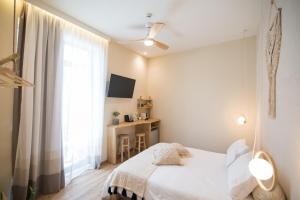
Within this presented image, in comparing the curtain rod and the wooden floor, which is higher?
the curtain rod

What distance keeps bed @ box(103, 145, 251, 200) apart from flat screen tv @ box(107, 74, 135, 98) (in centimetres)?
207

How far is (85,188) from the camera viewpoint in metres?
2.49

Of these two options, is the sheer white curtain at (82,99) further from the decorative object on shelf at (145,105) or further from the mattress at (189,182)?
the mattress at (189,182)

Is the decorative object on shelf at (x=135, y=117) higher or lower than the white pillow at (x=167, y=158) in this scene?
higher

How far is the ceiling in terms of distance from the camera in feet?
7.46

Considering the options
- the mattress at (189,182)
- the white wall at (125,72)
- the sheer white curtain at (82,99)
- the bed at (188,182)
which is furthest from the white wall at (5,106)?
the mattress at (189,182)

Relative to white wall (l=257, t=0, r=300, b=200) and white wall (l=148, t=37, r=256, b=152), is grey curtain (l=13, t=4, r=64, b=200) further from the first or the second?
white wall (l=148, t=37, r=256, b=152)

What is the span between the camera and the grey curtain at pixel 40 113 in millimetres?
2062

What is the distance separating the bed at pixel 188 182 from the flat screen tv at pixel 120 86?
207cm

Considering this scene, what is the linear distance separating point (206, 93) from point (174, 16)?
2136 mm

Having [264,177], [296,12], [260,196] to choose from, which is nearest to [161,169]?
[260,196]

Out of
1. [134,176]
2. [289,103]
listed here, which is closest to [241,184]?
[289,103]

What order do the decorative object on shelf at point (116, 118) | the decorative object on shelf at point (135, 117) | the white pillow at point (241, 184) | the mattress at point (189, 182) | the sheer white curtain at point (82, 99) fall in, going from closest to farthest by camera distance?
the white pillow at point (241, 184) < the mattress at point (189, 182) < the sheer white curtain at point (82, 99) < the decorative object on shelf at point (116, 118) < the decorative object on shelf at point (135, 117)

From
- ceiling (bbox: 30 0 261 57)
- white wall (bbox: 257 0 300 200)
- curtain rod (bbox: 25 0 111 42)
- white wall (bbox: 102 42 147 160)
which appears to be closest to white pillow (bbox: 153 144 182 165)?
white wall (bbox: 257 0 300 200)
